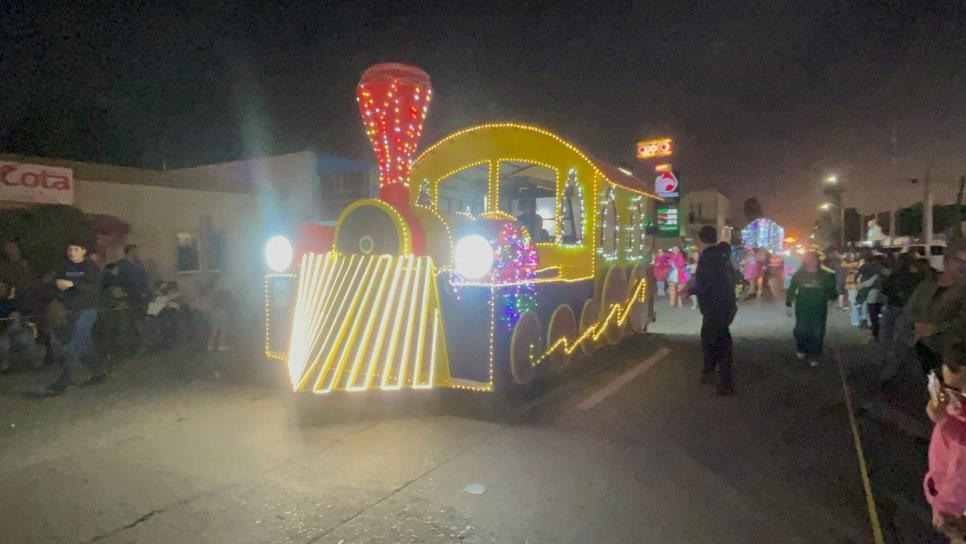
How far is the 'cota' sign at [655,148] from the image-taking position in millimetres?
23703

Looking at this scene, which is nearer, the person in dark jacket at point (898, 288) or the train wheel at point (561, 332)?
the train wheel at point (561, 332)

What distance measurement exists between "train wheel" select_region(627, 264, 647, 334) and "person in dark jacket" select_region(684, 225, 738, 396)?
2.40m

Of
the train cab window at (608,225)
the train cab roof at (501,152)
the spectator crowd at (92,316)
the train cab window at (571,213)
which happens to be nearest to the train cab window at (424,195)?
the train cab roof at (501,152)

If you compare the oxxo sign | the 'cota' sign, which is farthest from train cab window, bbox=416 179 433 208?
the 'cota' sign

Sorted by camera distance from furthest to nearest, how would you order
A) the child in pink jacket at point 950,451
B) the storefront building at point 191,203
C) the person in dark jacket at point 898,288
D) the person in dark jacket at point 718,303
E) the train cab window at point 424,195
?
the storefront building at point 191,203, the train cab window at point 424,195, the person in dark jacket at point 898,288, the person in dark jacket at point 718,303, the child in pink jacket at point 950,451

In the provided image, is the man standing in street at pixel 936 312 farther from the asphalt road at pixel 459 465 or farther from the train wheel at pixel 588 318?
the train wheel at pixel 588 318

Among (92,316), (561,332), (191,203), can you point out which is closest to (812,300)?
(561,332)

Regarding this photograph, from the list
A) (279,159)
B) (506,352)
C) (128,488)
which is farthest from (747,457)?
(279,159)

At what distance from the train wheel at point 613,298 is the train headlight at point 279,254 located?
13.1 ft

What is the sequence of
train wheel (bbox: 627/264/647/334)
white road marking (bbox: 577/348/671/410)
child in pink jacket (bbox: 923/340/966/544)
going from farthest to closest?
train wheel (bbox: 627/264/647/334) → white road marking (bbox: 577/348/671/410) → child in pink jacket (bbox: 923/340/966/544)

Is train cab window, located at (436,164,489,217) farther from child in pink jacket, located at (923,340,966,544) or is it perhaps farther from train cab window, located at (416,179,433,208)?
child in pink jacket, located at (923,340,966,544)

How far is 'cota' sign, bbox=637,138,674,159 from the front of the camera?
77.8 ft

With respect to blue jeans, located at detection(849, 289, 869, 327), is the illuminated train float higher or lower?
higher

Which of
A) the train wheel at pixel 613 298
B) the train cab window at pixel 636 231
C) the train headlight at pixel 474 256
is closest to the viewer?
the train headlight at pixel 474 256
